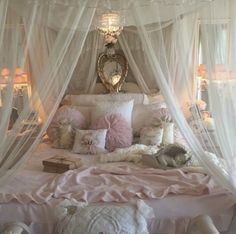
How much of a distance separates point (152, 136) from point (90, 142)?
0.60 m

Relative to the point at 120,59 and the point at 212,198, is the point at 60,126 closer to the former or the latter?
the point at 120,59

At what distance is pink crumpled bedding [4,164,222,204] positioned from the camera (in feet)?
7.88

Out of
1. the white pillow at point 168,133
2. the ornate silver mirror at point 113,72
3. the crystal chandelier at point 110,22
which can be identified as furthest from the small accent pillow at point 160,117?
the crystal chandelier at point 110,22

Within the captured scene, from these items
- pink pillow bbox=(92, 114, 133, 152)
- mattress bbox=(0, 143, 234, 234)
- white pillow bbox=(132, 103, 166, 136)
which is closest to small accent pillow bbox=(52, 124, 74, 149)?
pink pillow bbox=(92, 114, 133, 152)

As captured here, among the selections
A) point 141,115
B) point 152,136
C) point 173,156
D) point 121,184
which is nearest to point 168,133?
point 152,136

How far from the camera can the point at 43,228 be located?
7.66 ft

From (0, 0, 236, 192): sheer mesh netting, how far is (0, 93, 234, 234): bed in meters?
0.16

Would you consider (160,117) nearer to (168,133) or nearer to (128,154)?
(168,133)

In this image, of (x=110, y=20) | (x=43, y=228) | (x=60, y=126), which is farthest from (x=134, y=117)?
(x=43, y=228)

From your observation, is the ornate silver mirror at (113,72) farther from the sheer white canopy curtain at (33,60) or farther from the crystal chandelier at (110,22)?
the sheer white canopy curtain at (33,60)

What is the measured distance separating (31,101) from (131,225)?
1019 mm

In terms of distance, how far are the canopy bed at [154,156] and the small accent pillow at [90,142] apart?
1.82ft

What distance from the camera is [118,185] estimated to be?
2.57 meters

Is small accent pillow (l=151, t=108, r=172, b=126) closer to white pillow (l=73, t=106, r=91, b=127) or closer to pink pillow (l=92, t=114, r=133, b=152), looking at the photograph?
pink pillow (l=92, t=114, r=133, b=152)
